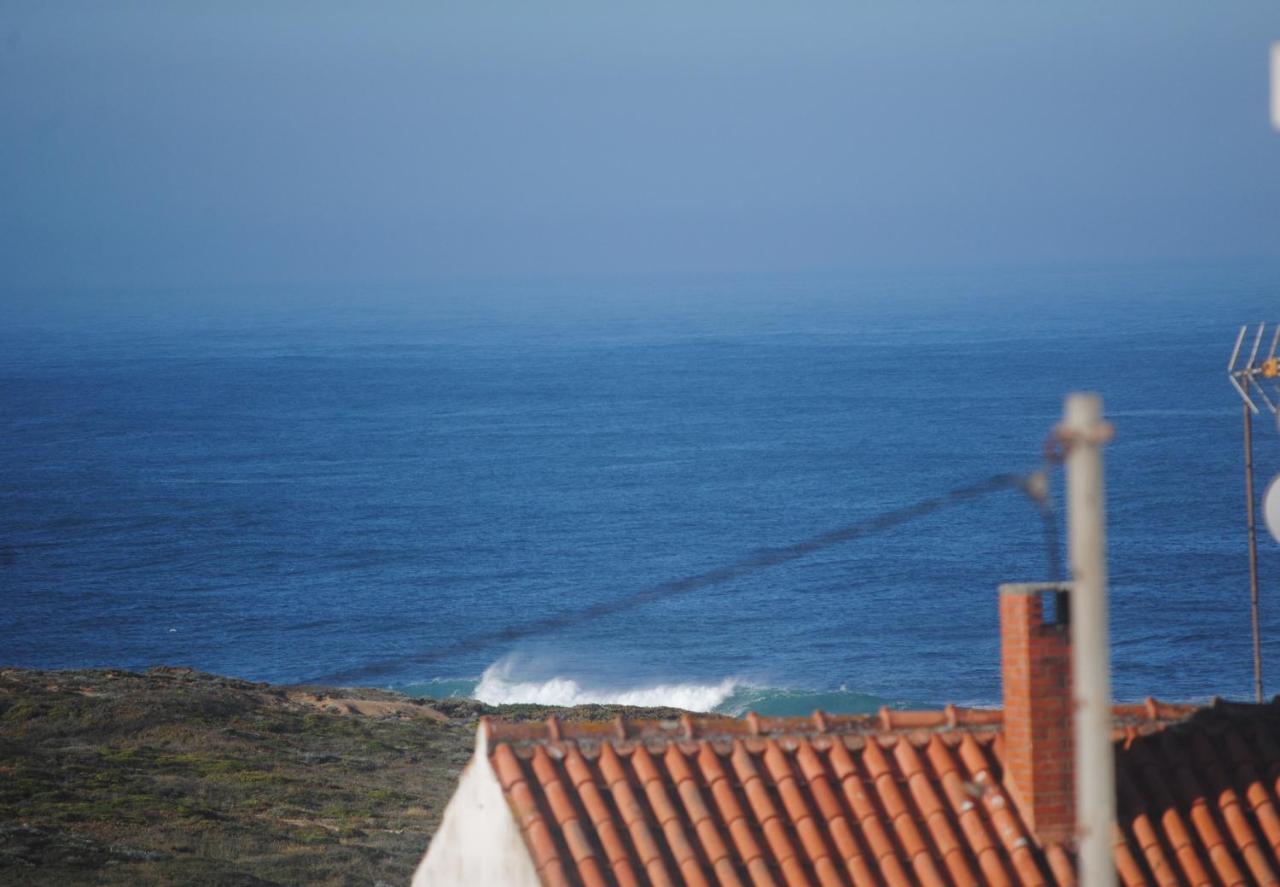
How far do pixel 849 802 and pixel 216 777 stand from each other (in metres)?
32.7

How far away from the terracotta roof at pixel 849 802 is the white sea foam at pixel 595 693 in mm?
58860

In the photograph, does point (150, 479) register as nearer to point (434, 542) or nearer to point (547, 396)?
point (434, 542)

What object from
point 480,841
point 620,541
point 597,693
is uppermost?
point 620,541

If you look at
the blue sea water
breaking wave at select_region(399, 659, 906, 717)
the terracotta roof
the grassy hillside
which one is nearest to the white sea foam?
breaking wave at select_region(399, 659, 906, 717)

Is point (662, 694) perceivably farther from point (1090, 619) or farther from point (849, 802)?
point (1090, 619)

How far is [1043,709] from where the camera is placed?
982 cm

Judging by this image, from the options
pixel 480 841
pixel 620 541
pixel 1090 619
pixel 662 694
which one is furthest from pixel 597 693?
pixel 1090 619

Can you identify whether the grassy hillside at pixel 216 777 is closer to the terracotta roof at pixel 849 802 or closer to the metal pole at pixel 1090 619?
the terracotta roof at pixel 849 802

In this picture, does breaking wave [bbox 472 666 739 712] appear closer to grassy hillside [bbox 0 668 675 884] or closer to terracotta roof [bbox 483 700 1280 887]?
grassy hillside [bbox 0 668 675 884]

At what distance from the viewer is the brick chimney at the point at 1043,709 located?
32.2 ft

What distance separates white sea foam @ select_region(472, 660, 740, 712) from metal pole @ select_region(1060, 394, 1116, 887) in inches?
2511

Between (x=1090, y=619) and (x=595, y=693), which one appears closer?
(x=1090, y=619)

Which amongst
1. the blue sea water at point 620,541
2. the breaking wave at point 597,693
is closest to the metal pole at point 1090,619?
the blue sea water at point 620,541

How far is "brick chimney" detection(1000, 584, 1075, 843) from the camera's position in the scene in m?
9.80
